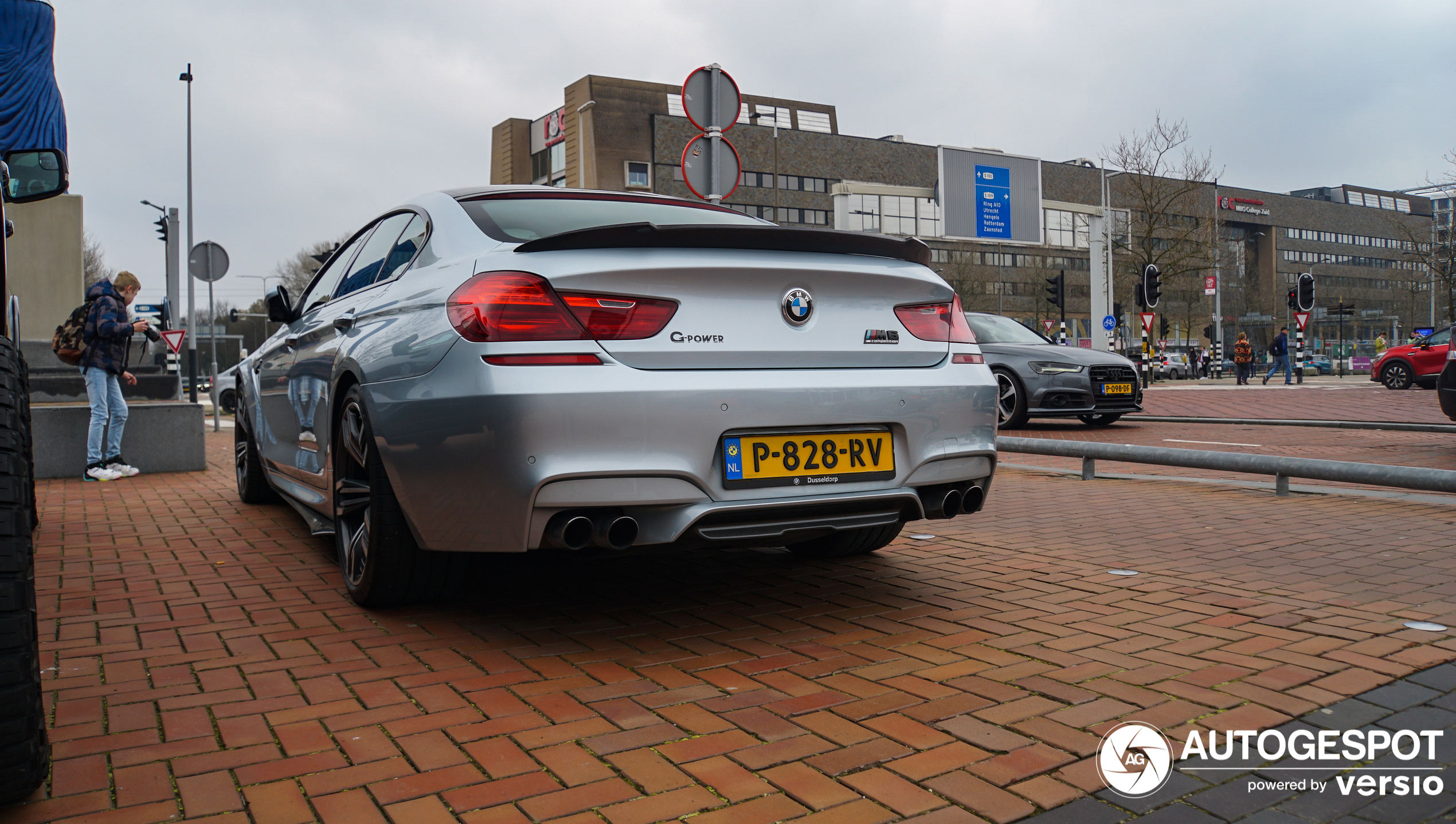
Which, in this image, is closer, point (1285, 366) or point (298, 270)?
point (1285, 366)

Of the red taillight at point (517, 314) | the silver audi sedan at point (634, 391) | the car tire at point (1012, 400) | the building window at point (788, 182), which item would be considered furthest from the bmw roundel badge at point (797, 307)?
the building window at point (788, 182)

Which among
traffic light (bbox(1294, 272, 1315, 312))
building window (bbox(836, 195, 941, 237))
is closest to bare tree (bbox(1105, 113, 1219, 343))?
traffic light (bbox(1294, 272, 1315, 312))

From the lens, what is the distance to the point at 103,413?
8.46m

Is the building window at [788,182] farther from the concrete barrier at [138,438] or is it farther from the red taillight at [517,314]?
the red taillight at [517,314]

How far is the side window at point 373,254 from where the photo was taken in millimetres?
4246

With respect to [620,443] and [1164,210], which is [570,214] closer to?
[620,443]

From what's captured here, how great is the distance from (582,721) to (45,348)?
11.0m

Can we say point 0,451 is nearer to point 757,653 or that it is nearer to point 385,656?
point 385,656

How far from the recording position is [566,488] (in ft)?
9.71

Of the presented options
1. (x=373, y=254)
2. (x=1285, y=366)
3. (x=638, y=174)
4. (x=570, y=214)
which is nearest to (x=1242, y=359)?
(x=1285, y=366)

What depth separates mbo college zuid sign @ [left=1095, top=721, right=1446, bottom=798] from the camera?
230cm

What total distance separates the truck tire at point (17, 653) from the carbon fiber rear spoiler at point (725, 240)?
4.75 ft

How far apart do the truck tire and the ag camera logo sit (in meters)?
2.18

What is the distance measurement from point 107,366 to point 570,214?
614 cm
